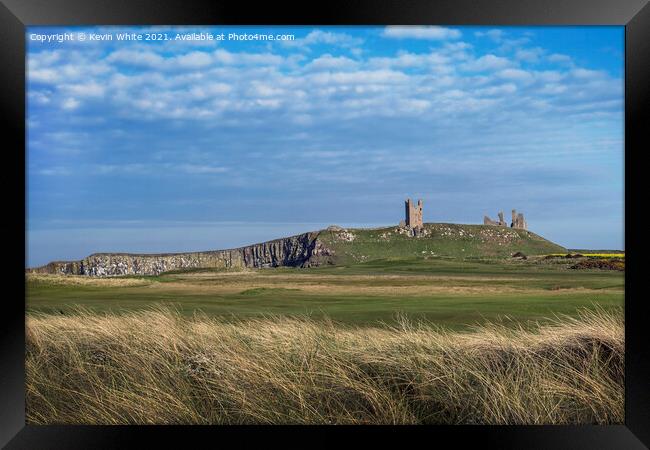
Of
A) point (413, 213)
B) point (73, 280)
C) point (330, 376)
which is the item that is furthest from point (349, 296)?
point (413, 213)

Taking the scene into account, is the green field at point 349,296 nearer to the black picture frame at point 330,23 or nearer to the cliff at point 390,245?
the black picture frame at point 330,23

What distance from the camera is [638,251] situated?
3.72 m

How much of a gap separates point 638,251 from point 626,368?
0.84 m

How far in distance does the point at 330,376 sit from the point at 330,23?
2.68 metres

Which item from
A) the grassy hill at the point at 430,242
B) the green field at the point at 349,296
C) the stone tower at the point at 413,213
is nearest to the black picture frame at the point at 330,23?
the green field at the point at 349,296

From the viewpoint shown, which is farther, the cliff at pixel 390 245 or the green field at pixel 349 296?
the cliff at pixel 390 245

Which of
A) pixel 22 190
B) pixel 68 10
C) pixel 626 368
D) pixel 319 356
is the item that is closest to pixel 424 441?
pixel 319 356

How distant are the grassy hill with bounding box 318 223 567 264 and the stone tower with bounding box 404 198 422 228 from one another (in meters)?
1.64

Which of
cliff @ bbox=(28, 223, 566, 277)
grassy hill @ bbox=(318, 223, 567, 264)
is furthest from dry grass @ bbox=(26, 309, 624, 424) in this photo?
grassy hill @ bbox=(318, 223, 567, 264)

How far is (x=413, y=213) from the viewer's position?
63.9 m

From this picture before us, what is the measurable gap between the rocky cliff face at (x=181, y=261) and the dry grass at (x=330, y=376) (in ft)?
45.8

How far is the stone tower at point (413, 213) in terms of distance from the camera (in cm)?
5647

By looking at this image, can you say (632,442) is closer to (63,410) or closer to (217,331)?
(217,331)

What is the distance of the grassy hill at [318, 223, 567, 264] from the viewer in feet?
208
